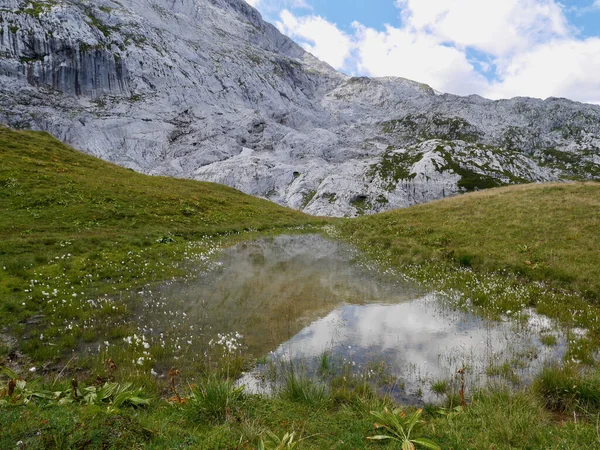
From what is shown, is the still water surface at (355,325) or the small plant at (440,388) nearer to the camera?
the small plant at (440,388)

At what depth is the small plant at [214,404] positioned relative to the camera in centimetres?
611

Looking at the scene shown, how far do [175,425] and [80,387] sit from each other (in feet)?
9.15

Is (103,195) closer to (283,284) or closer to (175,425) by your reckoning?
(283,284)

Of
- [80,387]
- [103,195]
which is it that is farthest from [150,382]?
[103,195]

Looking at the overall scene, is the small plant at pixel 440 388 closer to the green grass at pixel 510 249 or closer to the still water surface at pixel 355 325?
the still water surface at pixel 355 325

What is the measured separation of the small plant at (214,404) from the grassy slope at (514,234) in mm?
16719

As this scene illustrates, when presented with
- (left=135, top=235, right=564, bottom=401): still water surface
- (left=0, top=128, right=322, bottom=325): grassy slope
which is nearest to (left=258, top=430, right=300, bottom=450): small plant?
(left=135, top=235, right=564, bottom=401): still water surface

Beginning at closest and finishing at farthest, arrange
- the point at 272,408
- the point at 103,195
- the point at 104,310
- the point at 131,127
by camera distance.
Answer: the point at 272,408 → the point at 104,310 → the point at 103,195 → the point at 131,127

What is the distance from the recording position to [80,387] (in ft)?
Answer: 22.7

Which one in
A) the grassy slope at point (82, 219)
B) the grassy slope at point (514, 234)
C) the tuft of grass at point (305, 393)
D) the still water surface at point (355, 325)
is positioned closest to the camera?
the tuft of grass at point (305, 393)

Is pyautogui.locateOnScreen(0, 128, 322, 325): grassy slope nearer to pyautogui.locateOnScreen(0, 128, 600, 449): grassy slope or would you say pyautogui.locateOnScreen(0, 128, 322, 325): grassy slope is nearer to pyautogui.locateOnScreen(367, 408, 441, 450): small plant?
pyautogui.locateOnScreen(0, 128, 600, 449): grassy slope

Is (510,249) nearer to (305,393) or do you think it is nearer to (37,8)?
(305,393)

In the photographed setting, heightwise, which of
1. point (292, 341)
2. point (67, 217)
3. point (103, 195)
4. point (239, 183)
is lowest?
point (292, 341)

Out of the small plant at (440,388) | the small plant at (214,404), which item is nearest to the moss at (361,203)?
the small plant at (440,388)
